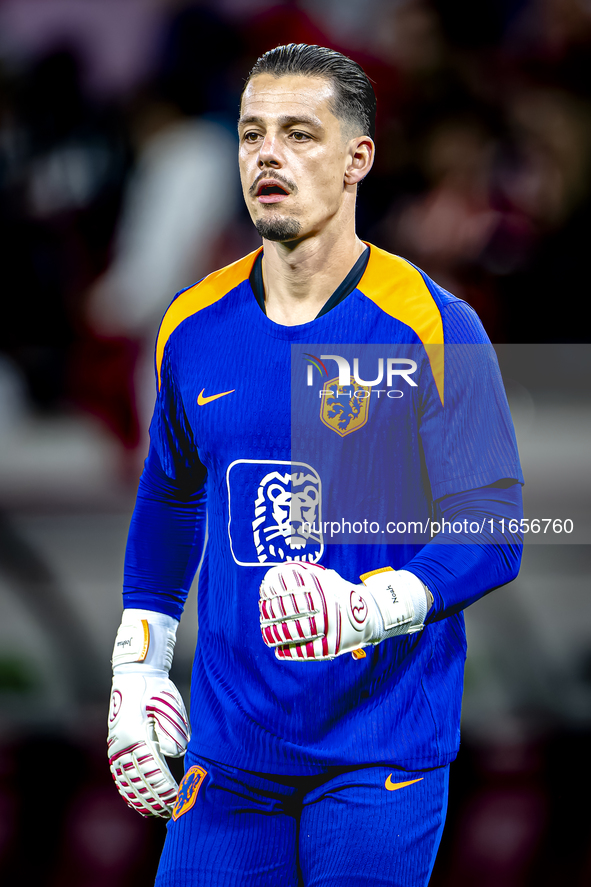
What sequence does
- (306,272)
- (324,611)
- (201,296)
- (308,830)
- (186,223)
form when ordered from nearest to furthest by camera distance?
(324,611) → (308,830) → (306,272) → (201,296) → (186,223)

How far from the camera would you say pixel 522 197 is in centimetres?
344

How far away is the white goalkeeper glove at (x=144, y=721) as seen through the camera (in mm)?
1695

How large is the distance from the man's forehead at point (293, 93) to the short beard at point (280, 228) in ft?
0.55

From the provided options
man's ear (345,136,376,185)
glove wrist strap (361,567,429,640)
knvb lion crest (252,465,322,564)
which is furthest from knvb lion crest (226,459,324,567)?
man's ear (345,136,376,185)

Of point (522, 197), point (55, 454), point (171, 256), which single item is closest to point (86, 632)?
point (55, 454)

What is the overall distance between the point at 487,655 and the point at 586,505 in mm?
489

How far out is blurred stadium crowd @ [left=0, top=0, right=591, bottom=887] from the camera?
2.67 metres

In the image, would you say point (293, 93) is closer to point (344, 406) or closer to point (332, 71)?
point (332, 71)

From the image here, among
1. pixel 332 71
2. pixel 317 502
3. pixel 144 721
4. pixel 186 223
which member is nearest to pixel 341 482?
pixel 317 502

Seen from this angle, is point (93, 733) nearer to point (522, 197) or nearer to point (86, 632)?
point (86, 632)

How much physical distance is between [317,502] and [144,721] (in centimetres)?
48

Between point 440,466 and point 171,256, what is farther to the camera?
point 171,256

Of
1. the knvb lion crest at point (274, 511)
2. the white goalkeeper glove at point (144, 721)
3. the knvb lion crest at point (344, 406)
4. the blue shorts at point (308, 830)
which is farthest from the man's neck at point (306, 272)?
the blue shorts at point (308, 830)

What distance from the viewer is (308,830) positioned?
5.09ft
